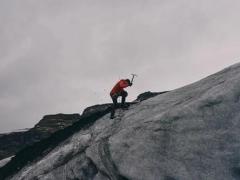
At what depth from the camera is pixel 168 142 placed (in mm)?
19531

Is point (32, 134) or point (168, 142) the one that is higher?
point (32, 134)

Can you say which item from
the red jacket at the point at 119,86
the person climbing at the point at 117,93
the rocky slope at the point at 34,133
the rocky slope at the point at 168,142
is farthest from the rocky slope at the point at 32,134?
the red jacket at the point at 119,86

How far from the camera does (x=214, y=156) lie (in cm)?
1841

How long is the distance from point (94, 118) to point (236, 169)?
1048cm

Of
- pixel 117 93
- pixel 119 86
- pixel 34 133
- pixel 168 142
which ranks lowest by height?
pixel 168 142

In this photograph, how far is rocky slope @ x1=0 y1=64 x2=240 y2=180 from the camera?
18531mm

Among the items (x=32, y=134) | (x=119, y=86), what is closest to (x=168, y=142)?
(x=119, y=86)

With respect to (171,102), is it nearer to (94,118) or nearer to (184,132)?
(184,132)

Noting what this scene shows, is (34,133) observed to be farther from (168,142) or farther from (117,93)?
(168,142)

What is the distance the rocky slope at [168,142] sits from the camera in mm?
18531

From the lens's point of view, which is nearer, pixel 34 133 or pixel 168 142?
pixel 168 142

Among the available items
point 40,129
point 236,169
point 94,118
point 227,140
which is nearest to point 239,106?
point 227,140

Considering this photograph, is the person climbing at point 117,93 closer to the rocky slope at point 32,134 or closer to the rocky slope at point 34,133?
the rocky slope at point 34,133

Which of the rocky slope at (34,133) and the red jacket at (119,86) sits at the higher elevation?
the rocky slope at (34,133)
